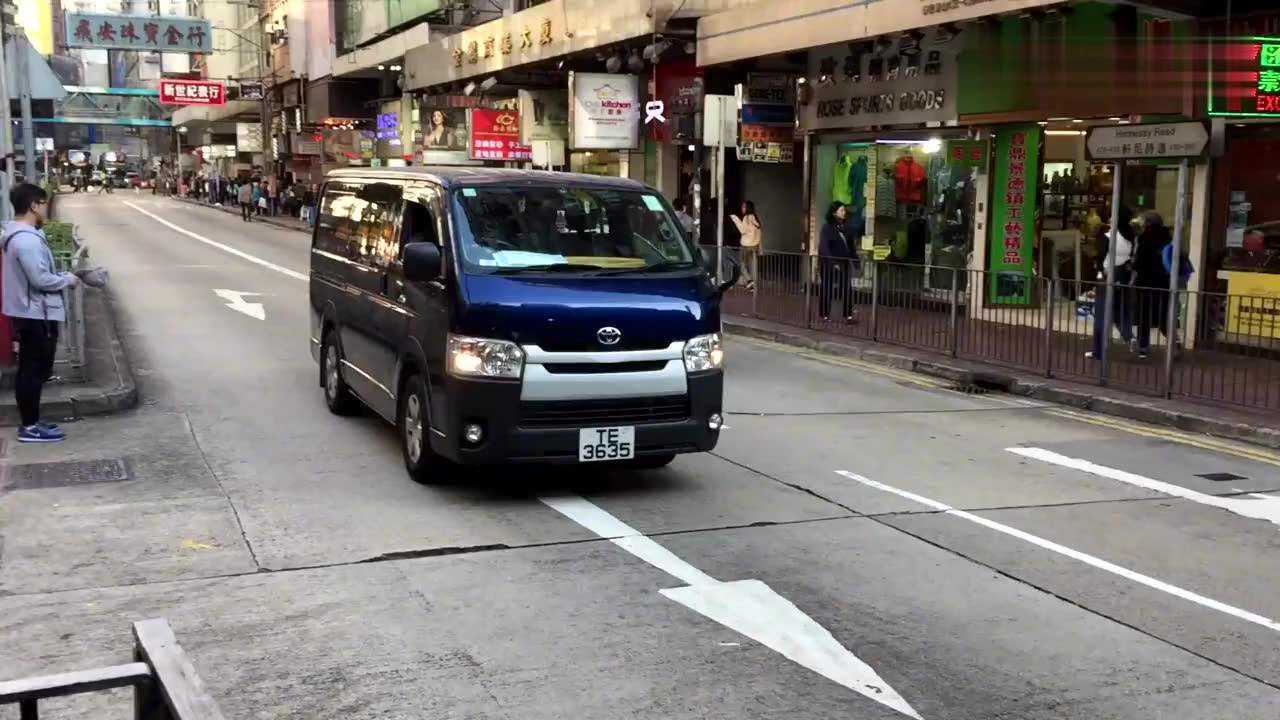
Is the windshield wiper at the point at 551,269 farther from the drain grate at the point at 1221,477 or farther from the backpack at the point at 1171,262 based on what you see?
the backpack at the point at 1171,262

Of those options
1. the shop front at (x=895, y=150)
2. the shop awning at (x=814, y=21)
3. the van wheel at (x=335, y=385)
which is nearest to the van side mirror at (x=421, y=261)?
the van wheel at (x=335, y=385)

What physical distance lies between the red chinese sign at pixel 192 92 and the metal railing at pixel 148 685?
6145cm

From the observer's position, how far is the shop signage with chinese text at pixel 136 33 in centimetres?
4828

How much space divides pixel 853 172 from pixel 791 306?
5284 millimetres

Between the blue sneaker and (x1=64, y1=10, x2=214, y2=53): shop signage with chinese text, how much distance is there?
43.9 m

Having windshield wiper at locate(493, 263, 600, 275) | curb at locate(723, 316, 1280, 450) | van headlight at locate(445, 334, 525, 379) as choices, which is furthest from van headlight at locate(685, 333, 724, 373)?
curb at locate(723, 316, 1280, 450)

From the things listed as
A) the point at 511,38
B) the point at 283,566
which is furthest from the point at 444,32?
the point at 283,566

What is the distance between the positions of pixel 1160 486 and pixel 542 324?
4.49 metres

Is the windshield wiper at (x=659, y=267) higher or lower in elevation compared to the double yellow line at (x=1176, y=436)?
higher

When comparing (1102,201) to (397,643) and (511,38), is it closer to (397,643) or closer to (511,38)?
(397,643)

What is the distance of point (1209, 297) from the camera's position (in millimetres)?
12047

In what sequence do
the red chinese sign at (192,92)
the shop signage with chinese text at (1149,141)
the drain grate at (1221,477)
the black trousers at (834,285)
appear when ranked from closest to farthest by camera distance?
the drain grate at (1221,477) → the shop signage with chinese text at (1149,141) → the black trousers at (834,285) → the red chinese sign at (192,92)

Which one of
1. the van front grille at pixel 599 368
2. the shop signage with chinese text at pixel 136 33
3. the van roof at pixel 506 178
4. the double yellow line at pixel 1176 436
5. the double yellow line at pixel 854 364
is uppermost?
the shop signage with chinese text at pixel 136 33

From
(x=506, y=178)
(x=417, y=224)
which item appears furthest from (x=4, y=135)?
(x=506, y=178)
